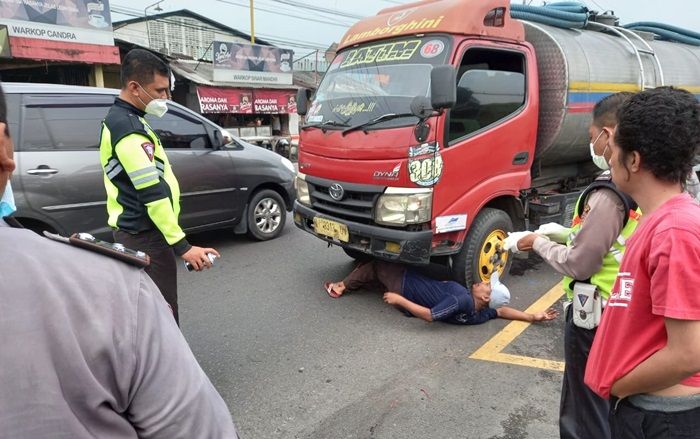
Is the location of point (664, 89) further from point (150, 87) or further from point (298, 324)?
point (298, 324)

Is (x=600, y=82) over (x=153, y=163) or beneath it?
over

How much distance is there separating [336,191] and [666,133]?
283cm

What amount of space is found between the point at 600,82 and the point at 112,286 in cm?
515

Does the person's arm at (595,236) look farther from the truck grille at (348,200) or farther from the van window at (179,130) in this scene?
the van window at (179,130)

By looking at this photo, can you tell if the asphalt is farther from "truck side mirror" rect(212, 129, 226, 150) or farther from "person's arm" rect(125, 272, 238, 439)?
"person's arm" rect(125, 272, 238, 439)

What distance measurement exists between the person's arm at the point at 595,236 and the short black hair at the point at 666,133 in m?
0.58

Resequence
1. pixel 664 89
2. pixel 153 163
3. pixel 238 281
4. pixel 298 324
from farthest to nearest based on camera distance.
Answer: pixel 238 281, pixel 298 324, pixel 153 163, pixel 664 89

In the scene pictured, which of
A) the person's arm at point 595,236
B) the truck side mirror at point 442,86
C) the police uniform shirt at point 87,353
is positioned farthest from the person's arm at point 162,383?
the truck side mirror at point 442,86

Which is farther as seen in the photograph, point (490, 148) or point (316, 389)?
point (490, 148)

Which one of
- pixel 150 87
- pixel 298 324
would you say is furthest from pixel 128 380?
pixel 298 324

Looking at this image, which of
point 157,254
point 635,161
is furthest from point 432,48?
point 635,161

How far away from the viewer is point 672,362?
1.17 metres

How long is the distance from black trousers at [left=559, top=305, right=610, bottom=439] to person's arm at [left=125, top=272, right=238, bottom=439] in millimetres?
1697

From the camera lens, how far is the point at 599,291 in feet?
6.52
